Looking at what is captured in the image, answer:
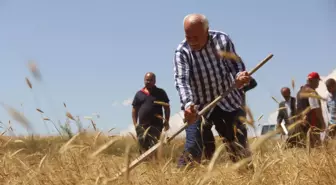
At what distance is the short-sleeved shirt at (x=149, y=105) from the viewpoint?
6910mm

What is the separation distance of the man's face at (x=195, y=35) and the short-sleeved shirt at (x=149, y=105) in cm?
331

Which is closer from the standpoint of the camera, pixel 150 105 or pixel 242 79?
pixel 242 79

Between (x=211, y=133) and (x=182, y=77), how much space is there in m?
0.50

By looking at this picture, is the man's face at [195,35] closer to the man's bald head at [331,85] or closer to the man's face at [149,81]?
the man's bald head at [331,85]

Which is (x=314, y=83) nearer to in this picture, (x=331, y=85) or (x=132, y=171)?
(x=331, y=85)

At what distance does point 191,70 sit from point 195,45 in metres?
0.23

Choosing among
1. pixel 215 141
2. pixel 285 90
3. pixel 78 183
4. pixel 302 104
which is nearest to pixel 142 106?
pixel 302 104

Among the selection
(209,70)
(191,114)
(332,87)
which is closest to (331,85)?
(332,87)

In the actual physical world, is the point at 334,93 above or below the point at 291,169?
below

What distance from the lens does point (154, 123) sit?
6930 mm

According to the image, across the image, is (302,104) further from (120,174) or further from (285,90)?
(120,174)

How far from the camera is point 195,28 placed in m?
3.54

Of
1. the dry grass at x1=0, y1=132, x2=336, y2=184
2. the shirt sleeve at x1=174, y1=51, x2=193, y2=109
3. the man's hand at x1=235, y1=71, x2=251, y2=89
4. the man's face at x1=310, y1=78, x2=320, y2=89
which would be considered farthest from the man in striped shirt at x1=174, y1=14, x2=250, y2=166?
the man's face at x1=310, y1=78, x2=320, y2=89

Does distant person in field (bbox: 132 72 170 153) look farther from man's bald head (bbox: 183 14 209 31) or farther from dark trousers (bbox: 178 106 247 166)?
man's bald head (bbox: 183 14 209 31)
